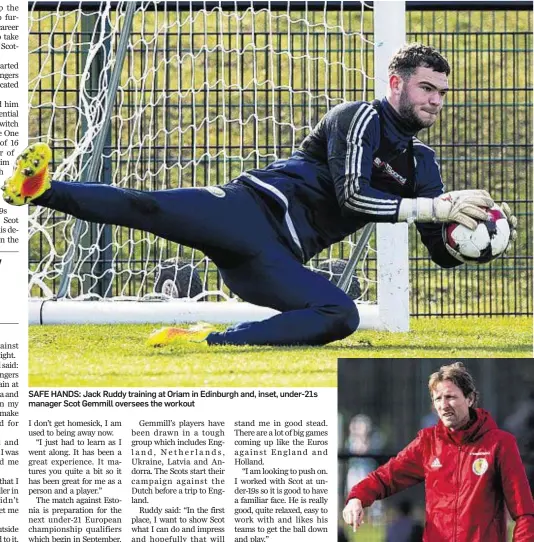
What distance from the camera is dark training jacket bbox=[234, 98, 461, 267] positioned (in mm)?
4137

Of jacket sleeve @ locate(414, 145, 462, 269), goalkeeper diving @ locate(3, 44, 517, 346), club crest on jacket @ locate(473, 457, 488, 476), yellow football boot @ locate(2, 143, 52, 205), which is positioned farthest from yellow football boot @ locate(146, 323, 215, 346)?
club crest on jacket @ locate(473, 457, 488, 476)

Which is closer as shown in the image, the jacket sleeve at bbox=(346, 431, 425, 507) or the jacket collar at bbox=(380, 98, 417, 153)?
the jacket sleeve at bbox=(346, 431, 425, 507)

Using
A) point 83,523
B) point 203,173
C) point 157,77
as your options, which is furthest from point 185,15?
point 83,523

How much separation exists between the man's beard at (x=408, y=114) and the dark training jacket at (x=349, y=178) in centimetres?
3

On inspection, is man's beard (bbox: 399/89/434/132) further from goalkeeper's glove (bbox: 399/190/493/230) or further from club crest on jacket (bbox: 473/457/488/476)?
club crest on jacket (bbox: 473/457/488/476)

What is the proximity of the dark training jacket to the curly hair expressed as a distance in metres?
0.84

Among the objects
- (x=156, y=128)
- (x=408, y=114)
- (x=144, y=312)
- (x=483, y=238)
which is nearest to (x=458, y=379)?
(x=483, y=238)

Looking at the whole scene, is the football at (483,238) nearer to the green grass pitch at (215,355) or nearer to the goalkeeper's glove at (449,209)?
the goalkeeper's glove at (449,209)

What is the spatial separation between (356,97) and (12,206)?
1981 mm

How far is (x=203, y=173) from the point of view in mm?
6141

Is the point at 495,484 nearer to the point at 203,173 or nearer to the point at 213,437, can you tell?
the point at 213,437

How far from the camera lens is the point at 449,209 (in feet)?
13.5

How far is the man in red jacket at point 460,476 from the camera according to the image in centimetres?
320

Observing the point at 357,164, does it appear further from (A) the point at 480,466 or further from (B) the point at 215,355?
(A) the point at 480,466
